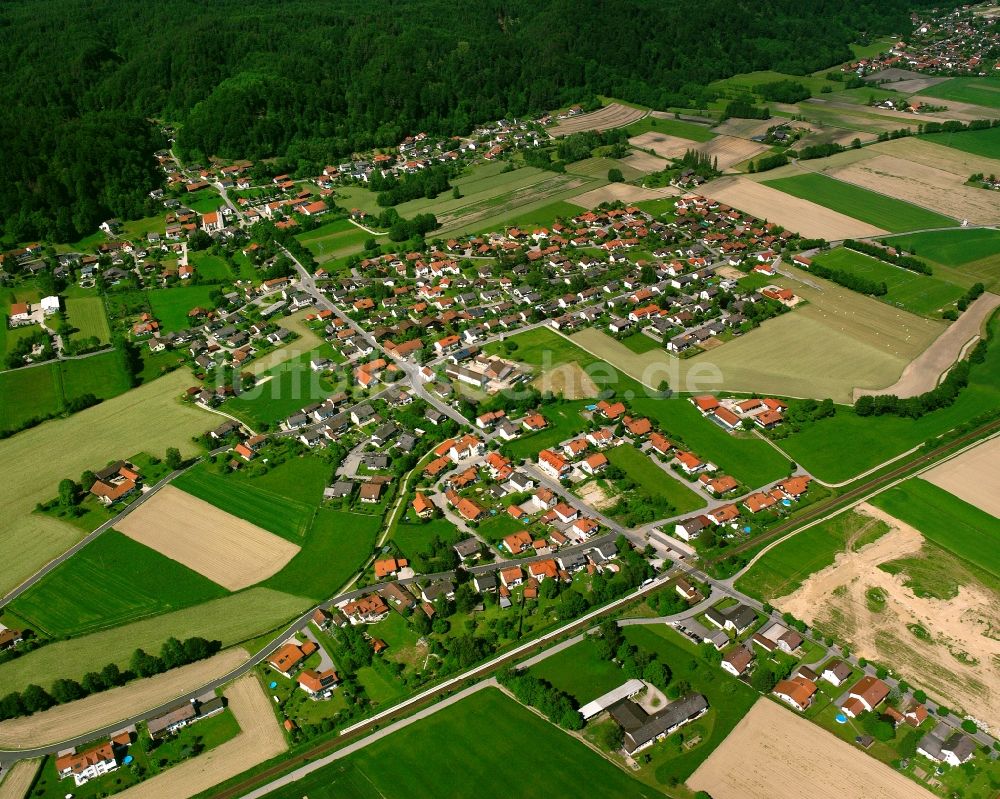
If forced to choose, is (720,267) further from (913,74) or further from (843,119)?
(913,74)

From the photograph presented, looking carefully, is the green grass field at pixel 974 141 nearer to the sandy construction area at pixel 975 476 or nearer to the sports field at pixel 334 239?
the sandy construction area at pixel 975 476

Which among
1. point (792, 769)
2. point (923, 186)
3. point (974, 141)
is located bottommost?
point (792, 769)

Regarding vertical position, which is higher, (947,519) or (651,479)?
(651,479)

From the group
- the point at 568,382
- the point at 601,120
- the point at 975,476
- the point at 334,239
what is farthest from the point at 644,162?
the point at 975,476

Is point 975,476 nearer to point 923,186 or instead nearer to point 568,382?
point 568,382

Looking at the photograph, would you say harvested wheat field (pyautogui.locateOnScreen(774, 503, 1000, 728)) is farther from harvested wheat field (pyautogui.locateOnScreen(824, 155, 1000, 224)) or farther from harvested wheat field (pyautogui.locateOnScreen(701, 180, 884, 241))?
harvested wheat field (pyautogui.locateOnScreen(824, 155, 1000, 224))

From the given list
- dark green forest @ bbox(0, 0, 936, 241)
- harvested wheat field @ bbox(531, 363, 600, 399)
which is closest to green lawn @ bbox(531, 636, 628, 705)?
harvested wheat field @ bbox(531, 363, 600, 399)

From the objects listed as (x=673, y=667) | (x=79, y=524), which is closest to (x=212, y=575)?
(x=79, y=524)
